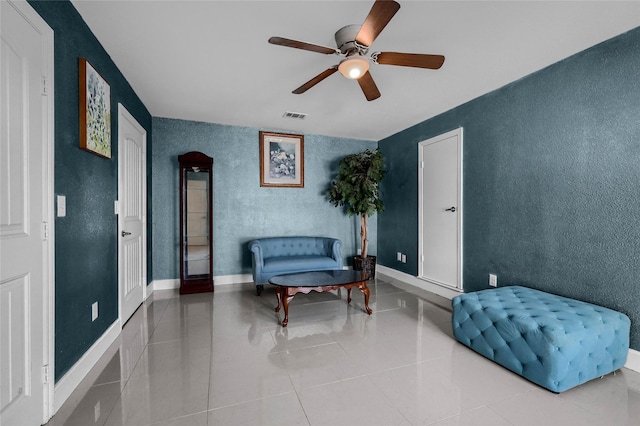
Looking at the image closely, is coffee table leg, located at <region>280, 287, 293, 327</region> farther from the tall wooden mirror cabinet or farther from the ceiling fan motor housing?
the ceiling fan motor housing

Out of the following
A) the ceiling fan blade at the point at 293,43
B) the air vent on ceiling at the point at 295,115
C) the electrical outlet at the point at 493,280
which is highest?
the air vent on ceiling at the point at 295,115

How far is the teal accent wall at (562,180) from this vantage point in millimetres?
2146

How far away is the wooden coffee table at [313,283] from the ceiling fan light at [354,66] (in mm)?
1990

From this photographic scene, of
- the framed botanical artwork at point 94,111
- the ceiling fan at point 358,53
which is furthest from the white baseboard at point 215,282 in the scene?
the ceiling fan at point 358,53

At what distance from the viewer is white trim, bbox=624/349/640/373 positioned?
207 cm

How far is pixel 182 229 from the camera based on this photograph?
3941 millimetres

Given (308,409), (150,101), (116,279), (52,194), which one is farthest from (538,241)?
(150,101)

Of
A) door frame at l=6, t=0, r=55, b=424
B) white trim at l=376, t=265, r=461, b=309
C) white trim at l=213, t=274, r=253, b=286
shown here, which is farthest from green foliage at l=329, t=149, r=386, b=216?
door frame at l=6, t=0, r=55, b=424

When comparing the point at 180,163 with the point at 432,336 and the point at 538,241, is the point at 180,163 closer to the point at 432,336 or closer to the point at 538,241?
the point at 432,336

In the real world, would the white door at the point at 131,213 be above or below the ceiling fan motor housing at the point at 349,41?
below

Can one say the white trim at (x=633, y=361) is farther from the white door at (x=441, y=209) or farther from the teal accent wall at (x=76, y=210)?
the teal accent wall at (x=76, y=210)

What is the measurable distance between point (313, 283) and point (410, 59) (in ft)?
7.21

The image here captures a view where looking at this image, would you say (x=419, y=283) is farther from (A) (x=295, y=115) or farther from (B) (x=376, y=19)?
(B) (x=376, y=19)

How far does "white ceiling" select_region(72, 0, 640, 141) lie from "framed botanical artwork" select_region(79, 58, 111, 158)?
0.35 meters
